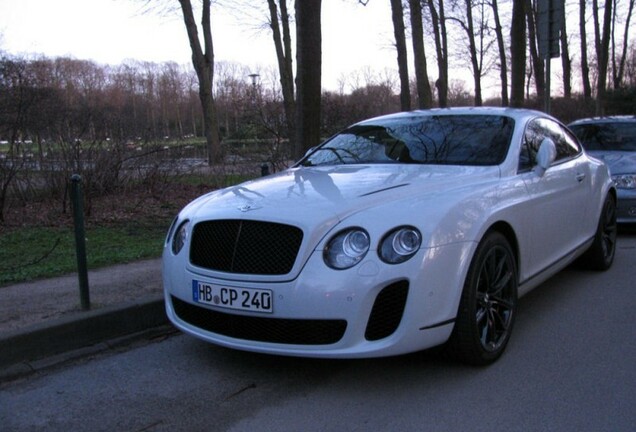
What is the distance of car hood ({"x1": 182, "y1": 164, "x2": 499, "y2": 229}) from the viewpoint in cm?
336

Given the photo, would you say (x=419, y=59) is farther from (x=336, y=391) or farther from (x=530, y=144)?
(x=336, y=391)

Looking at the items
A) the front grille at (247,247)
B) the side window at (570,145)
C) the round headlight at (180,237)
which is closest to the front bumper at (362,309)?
Answer: the front grille at (247,247)

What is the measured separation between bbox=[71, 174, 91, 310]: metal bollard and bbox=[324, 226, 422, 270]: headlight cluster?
2.04m

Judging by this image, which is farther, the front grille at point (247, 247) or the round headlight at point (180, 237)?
the round headlight at point (180, 237)

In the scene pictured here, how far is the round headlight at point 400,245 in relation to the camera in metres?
3.10

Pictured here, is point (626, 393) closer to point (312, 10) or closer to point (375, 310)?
point (375, 310)

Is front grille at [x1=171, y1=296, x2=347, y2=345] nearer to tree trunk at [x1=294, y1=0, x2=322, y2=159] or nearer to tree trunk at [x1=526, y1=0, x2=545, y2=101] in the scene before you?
tree trunk at [x1=294, y1=0, x2=322, y2=159]

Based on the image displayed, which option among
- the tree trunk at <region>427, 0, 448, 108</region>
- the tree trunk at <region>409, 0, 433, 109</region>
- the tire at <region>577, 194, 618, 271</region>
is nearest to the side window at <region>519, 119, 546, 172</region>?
the tire at <region>577, 194, 618, 271</region>

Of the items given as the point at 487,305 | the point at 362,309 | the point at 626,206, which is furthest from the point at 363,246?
the point at 626,206

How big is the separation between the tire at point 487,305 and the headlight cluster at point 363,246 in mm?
473

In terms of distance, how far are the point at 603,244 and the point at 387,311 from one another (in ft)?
12.4

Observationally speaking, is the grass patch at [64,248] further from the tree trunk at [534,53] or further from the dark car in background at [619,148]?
the tree trunk at [534,53]

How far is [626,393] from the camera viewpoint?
10.7ft

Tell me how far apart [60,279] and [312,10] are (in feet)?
16.1
